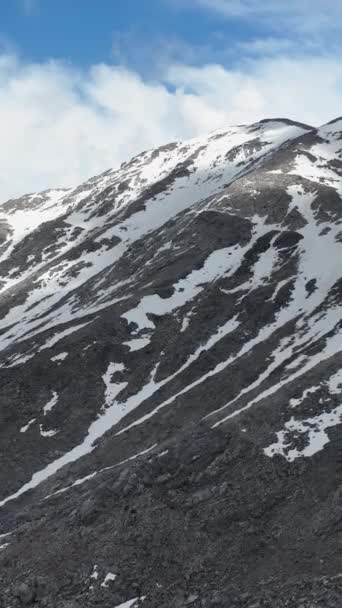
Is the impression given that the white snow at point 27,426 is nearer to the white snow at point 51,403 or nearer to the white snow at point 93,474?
the white snow at point 51,403

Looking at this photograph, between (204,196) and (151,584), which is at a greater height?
(204,196)

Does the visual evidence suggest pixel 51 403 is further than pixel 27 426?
Yes

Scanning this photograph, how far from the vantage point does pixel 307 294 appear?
64062mm

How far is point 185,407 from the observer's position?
4988 cm

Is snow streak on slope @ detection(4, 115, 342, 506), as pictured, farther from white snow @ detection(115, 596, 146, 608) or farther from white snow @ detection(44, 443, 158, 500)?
white snow @ detection(115, 596, 146, 608)

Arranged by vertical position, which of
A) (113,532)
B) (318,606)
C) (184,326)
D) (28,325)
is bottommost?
(318,606)

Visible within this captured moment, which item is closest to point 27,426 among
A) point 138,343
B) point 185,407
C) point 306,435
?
point 138,343

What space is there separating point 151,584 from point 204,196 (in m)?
110

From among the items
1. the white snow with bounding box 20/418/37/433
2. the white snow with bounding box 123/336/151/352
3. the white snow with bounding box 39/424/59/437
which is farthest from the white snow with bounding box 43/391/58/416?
the white snow with bounding box 123/336/151/352

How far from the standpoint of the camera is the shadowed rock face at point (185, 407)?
1064 inches

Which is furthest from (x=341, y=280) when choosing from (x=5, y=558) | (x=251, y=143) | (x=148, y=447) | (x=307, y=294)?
(x=251, y=143)

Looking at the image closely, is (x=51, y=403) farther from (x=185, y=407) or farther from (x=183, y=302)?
(x=183, y=302)

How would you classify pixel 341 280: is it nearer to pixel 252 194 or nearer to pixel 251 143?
pixel 252 194

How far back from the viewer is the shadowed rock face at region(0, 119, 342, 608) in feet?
88.6
